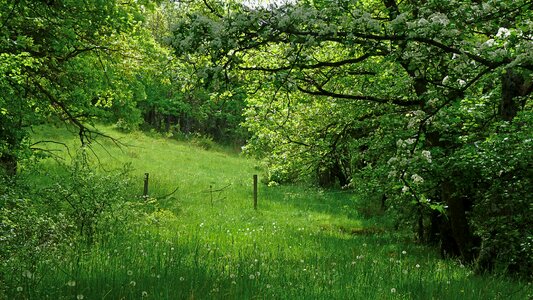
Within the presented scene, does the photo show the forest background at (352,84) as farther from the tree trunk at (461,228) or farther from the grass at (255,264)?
the grass at (255,264)

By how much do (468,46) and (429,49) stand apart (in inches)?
15.5

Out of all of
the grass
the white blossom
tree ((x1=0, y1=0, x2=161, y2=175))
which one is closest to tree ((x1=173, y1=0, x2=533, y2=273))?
the white blossom

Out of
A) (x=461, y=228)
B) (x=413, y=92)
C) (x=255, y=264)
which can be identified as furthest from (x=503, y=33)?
(x=461, y=228)

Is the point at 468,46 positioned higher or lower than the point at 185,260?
higher

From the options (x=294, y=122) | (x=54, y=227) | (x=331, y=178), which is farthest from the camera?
(x=331, y=178)

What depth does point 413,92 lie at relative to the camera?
10.3 m

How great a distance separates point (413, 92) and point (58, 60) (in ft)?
27.9

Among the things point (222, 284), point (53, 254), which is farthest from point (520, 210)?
point (53, 254)

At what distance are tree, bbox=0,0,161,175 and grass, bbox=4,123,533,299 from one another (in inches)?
79.7

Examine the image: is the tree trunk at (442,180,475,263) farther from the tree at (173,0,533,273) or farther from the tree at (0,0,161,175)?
the tree at (0,0,161,175)

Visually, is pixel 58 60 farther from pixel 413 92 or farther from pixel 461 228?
pixel 461 228

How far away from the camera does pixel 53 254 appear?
601 centimetres

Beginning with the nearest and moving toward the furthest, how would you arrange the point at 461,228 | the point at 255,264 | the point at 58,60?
the point at 255,264 → the point at 461,228 → the point at 58,60

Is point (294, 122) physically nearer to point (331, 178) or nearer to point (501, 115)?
point (501, 115)
